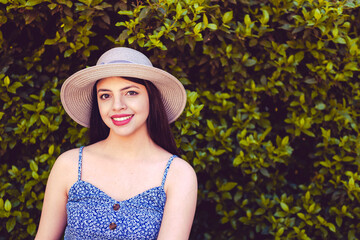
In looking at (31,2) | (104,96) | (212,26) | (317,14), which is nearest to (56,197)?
(104,96)

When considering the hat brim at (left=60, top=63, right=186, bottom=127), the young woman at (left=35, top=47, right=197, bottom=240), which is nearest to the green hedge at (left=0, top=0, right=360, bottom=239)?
the hat brim at (left=60, top=63, right=186, bottom=127)

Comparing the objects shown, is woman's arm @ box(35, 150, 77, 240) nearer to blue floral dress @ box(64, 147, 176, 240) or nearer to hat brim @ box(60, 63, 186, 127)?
blue floral dress @ box(64, 147, 176, 240)

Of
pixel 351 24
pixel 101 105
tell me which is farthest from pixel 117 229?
pixel 351 24

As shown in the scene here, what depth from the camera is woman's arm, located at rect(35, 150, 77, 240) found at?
2.42 meters

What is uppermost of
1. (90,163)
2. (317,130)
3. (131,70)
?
(131,70)

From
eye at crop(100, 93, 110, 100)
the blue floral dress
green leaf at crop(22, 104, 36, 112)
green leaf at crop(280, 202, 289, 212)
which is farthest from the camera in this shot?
green leaf at crop(280, 202, 289, 212)

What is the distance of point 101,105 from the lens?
2.39m

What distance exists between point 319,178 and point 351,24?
1249 mm

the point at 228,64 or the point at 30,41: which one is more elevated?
the point at 30,41

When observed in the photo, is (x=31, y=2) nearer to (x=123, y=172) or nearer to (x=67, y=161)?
(x=67, y=161)

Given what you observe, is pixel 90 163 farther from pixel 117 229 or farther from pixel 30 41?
pixel 30 41

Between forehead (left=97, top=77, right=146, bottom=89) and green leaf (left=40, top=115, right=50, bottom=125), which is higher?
forehead (left=97, top=77, right=146, bottom=89)

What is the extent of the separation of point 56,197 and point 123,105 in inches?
26.4

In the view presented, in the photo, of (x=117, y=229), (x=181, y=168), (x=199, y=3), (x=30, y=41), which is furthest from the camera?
(x=30, y=41)
